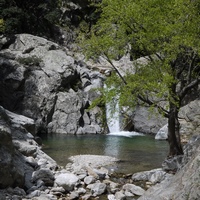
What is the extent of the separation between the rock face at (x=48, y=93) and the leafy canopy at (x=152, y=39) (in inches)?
713

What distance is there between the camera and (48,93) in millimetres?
36781

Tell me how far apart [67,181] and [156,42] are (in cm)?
857

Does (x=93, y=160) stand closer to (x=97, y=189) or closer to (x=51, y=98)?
(x=97, y=189)

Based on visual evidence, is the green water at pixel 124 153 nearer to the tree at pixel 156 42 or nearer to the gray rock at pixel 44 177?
the tree at pixel 156 42

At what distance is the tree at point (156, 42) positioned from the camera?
14.8m

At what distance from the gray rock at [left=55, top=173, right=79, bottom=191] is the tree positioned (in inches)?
189

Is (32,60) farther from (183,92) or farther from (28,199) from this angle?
(28,199)

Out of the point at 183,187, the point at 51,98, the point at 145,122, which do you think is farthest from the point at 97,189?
the point at 51,98

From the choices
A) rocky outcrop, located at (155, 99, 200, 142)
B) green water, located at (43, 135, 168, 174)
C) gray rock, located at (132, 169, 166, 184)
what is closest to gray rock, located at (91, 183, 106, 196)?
gray rock, located at (132, 169, 166, 184)

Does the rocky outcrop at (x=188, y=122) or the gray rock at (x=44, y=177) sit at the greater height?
the rocky outcrop at (x=188, y=122)

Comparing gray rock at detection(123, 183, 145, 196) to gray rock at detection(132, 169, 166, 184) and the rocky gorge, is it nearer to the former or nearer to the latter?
gray rock at detection(132, 169, 166, 184)

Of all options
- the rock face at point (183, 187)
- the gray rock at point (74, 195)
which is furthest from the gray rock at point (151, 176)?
the rock face at point (183, 187)

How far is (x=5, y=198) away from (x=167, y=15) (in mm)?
11386

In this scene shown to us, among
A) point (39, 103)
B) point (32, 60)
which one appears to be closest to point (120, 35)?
point (39, 103)
